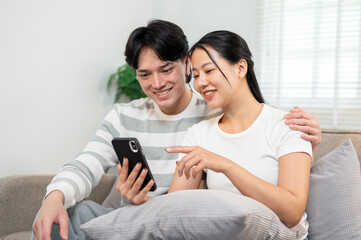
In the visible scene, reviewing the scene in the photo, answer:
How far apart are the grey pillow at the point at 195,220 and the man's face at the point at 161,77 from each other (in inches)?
23.6

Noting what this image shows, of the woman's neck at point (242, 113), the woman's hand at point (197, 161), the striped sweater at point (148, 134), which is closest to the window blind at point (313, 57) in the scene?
the striped sweater at point (148, 134)

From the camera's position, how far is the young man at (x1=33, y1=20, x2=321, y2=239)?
4.50ft

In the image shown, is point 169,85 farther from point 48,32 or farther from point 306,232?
point 48,32

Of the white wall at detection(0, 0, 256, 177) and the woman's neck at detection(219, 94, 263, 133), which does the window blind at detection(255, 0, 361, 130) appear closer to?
the white wall at detection(0, 0, 256, 177)

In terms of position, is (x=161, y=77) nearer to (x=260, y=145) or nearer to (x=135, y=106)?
(x=135, y=106)

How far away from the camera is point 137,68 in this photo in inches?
59.6

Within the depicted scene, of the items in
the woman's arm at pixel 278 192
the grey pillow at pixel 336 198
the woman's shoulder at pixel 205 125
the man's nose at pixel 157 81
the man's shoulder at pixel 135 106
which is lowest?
the grey pillow at pixel 336 198

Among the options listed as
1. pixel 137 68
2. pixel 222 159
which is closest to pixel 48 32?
pixel 137 68

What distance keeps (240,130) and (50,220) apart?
65 cm

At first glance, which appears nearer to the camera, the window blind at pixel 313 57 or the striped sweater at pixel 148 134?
the striped sweater at pixel 148 134

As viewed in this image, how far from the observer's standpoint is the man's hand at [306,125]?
46.1 inches

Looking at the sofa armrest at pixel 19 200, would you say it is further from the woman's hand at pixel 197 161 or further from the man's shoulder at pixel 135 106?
the woman's hand at pixel 197 161

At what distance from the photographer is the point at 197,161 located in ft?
3.16

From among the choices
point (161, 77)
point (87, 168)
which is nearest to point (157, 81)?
point (161, 77)
